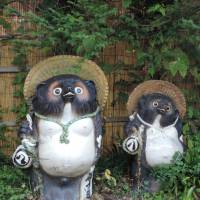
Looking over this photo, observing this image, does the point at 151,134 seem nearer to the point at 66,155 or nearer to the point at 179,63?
the point at 179,63

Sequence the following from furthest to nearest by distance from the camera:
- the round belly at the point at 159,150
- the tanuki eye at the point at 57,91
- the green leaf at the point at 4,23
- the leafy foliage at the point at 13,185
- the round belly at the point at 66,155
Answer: the green leaf at the point at 4,23
the round belly at the point at 159,150
the leafy foliage at the point at 13,185
the tanuki eye at the point at 57,91
the round belly at the point at 66,155

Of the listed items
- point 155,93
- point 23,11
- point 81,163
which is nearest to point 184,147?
point 155,93

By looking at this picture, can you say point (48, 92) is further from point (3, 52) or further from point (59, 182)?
point (3, 52)

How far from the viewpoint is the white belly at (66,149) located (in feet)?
17.1

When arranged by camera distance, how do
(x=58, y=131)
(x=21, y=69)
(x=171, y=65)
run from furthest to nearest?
(x=21, y=69) < (x=171, y=65) < (x=58, y=131)

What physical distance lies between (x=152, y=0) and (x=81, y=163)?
2.67 meters

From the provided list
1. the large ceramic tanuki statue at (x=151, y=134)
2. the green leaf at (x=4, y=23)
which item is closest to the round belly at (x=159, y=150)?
the large ceramic tanuki statue at (x=151, y=134)

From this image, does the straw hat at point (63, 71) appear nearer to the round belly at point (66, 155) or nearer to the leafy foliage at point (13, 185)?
the round belly at point (66, 155)

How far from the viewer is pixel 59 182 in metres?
5.40

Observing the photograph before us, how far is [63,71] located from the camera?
5695mm

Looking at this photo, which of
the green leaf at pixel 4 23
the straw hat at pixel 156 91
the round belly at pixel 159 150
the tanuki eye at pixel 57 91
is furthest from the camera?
the green leaf at pixel 4 23

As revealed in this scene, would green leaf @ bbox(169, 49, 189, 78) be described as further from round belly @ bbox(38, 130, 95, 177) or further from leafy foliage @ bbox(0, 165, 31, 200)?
leafy foliage @ bbox(0, 165, 31, 200)

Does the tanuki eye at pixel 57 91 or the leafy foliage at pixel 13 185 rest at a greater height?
the tanuki eye at pixel 57 91

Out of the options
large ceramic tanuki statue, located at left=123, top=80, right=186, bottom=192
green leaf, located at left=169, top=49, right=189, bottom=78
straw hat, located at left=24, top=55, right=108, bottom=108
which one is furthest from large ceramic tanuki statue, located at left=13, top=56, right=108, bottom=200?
green leaf, located at left=169, top=49, right=189, bottom=78
